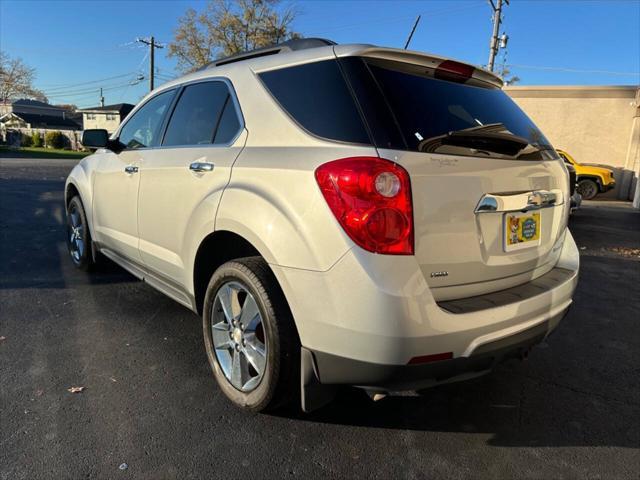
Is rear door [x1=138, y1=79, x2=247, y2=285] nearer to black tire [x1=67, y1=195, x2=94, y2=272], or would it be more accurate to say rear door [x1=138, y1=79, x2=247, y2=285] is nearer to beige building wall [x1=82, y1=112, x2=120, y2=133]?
black tire [x1=67, y1=195, x2=94, y2=272]

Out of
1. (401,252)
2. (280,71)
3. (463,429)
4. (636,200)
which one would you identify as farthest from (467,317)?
(636,200)

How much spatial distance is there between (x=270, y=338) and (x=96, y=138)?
9.73ft

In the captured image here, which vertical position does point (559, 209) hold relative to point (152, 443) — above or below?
above

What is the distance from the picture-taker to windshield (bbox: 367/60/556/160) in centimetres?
206

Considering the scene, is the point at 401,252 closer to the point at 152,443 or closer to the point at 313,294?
the point at 313,294

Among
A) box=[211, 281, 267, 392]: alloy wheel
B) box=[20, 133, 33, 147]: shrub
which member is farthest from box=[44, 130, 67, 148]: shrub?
box=[211, 281, 267, 392]: alloy wheel

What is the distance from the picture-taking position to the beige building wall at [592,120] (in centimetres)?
1919

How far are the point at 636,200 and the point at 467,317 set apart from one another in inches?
698

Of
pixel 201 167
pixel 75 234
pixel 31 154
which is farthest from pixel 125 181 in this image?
pixel 31 154

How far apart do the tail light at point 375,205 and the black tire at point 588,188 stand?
17.7 metres

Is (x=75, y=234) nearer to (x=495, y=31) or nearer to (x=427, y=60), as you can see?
(x=427, y=60)

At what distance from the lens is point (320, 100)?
2.17 m

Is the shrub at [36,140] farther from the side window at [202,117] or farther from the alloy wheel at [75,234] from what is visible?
the side window at [202,117]

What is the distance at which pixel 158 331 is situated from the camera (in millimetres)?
3506
